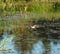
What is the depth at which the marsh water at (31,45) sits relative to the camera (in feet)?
25.6

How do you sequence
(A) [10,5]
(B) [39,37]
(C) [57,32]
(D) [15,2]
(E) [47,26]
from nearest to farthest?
(B) [39,37], (C) [57,32], (E) [47,26], (A) [10,5], (D) [15,2]

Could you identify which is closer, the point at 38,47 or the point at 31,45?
the point at 38,47

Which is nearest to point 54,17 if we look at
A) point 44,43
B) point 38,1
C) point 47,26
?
point 47,26

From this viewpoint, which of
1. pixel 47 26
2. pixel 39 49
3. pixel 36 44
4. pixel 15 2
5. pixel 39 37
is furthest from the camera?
pixel 15 2

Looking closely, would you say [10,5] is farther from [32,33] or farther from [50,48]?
[50,48]

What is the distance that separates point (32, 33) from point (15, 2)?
11.9 m

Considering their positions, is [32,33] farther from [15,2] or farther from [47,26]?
[15,2]

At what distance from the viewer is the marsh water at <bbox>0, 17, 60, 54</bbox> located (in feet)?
25.6

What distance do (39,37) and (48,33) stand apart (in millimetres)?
598

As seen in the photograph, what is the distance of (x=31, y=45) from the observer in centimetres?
870

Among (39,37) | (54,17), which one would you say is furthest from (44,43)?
(54,17)

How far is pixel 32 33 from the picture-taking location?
10.5 meters

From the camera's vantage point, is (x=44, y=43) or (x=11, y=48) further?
(x=44, y=43)

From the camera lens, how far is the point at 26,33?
34.5 feet
